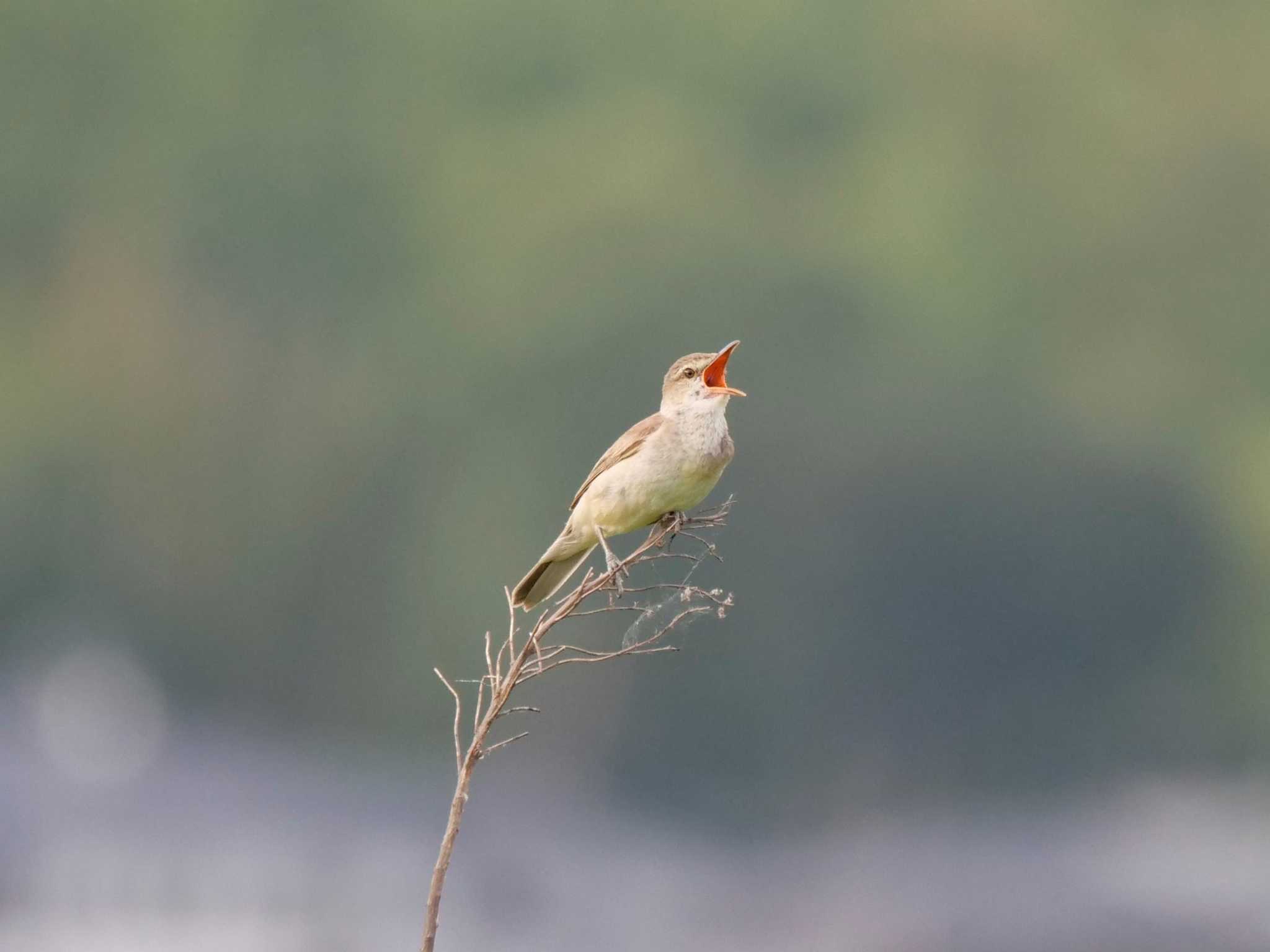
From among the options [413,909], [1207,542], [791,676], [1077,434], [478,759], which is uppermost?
[1077,434]

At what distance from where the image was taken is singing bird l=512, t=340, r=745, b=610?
14.9 feet

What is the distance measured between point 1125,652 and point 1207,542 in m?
2.33

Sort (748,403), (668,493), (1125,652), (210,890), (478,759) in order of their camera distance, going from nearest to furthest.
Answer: (478,759) → (668,493) → (210,890) → (748,403) → (1125,652)

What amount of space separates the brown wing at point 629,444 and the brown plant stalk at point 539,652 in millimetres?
457

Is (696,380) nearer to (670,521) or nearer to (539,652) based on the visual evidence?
(670,521)

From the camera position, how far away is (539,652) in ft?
9.38

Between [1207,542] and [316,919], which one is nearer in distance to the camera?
[316,919]

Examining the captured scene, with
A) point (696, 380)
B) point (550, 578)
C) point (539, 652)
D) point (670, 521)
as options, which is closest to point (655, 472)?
point (670, 521)

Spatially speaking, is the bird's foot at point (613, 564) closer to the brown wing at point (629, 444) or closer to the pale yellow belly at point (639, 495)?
the pale yellow belly at point (639, 495)

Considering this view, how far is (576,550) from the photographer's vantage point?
4770 mm

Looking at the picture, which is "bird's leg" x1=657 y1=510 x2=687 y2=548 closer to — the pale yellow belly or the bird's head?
the pale yellow belly

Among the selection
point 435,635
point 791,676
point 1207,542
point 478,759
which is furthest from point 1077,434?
point 478,759

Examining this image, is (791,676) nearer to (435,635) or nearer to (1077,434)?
(435,635)

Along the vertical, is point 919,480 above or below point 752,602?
above
